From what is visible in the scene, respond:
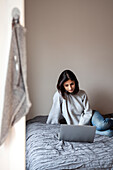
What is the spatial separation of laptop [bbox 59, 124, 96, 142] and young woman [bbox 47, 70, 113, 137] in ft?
1.48

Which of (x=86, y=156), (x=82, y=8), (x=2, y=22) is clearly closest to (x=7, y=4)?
(x=2, y=22)

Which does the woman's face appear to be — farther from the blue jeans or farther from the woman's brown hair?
the blue jeans

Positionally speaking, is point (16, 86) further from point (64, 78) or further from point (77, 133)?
point (64, 78)

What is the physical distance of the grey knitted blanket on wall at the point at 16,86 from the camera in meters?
1.24

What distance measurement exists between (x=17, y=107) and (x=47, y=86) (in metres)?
1.71

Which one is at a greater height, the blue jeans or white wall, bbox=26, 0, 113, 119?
white wall, bbox=26, 0, 113, 119

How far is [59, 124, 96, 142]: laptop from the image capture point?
1957 mm

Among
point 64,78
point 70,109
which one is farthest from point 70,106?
point 64,78

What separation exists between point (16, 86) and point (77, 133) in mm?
911

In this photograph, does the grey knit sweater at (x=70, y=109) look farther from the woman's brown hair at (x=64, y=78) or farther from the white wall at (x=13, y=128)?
the white wall at (x=13, y=128)

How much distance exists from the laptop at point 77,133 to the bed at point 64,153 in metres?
0.05

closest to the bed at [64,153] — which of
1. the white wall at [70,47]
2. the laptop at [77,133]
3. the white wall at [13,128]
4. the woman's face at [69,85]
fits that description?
the laptop at [77,133]

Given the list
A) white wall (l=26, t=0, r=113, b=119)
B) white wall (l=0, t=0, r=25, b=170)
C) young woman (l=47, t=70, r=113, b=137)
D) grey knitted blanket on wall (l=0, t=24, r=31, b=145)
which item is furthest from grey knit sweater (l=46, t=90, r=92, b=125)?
grey knitted blanket on wall (l=0, t=24, r=31, b=145)

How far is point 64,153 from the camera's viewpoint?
1.73 m
